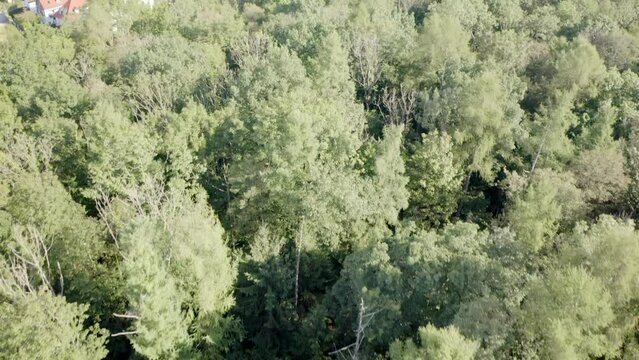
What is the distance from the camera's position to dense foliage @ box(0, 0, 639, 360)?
2373cm

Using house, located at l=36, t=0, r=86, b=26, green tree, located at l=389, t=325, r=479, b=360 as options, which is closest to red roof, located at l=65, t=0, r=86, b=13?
house, located at l=36, t=0, r=86, b=26

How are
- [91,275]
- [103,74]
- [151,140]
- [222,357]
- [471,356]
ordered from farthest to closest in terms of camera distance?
[103,74]
[151,140]
[91,275]
[222,357]
[471,356]

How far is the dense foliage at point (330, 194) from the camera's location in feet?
77.9

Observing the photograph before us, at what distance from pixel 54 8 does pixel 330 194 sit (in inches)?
4040

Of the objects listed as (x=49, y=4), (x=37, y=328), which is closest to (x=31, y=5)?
(x=49, y=4)

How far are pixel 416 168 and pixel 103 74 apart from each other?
4022 cm

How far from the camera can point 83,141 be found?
139 feet

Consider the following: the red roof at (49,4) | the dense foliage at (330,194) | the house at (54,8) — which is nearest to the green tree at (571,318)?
the dense foliage at (330,194)

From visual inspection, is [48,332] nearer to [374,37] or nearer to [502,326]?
[502,326]

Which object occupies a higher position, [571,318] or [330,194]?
[571,318]

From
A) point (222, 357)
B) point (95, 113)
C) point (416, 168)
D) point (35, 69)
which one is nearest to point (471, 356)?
point (222, 357)

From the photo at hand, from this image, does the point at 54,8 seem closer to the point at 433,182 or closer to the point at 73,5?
the point at 73,5

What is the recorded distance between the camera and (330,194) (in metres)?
32.3

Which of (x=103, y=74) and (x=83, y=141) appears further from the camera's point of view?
(x=103, y=74)
